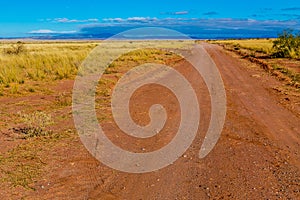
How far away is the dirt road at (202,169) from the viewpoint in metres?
4.53

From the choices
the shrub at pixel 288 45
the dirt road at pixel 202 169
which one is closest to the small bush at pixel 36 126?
the dirt road at pixel 202 169

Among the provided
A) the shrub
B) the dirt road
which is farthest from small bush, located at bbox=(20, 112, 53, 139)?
the shrub

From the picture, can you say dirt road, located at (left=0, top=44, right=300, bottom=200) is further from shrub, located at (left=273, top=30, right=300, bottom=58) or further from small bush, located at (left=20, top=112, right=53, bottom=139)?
shrub, located at (left=273, top=30, right=300, bottom=58)

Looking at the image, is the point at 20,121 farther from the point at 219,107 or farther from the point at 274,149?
the point at 274,149

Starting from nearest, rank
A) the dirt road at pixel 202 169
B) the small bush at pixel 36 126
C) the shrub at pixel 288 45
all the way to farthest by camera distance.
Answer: the dirt road at pixel 202 169 → the small bush at pixel 36 126 → the shrub at pixel 288 45

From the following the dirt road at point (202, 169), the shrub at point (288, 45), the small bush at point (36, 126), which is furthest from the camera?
the shrub at point (288, 45)

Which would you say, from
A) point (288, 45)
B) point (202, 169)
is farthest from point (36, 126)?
point (288, 45)

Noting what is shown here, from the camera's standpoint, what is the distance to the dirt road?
453 centimetres

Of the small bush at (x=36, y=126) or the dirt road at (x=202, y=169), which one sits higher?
the small bush at (x=36, y=126)

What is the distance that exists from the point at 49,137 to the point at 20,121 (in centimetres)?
171

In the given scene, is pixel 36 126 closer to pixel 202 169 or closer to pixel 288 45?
pixel 202 169

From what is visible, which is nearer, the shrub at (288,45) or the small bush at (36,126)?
the small bush at (36,126)

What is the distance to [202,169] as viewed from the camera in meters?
5.24

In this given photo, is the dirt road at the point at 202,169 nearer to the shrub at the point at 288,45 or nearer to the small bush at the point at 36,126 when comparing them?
the small bush at the point at 36,126
